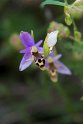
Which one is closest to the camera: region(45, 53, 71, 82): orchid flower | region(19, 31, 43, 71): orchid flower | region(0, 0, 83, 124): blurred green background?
region(19, 31, 43, 71): orchid flower

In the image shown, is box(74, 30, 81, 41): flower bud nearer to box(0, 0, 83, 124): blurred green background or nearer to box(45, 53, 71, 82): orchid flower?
box(45, 53, 71, 82): orchid flower

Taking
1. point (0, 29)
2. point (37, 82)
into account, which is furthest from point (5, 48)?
point (37, 82)

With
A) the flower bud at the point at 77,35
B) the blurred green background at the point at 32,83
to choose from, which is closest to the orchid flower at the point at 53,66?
the flower bud at the point at 77,35

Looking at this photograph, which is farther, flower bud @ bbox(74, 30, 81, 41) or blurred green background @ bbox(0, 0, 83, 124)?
blurred green background @ bbox(0, 0, 83, 124)

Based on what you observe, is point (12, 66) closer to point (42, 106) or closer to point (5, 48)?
point (5, 48)

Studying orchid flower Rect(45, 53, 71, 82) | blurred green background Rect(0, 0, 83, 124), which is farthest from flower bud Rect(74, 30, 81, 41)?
blurred green background Rect(0, 0, 83, 124)

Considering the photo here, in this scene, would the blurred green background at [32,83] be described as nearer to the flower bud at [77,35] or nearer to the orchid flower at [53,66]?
the orchid flower at [53,66]

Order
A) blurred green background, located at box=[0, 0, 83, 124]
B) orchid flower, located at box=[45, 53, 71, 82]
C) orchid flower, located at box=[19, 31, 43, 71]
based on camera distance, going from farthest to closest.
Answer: blurred green background, located at box=[0, 0, 83, 124], orchid flower, located at box=[45, 53, 71, 82], orchid flower, located at box=[19, 31, 43, 71]

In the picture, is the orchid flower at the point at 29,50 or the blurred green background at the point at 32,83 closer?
the orchid flower at the point at 29,50

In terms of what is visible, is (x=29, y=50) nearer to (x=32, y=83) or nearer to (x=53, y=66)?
(x=53, y=66)
